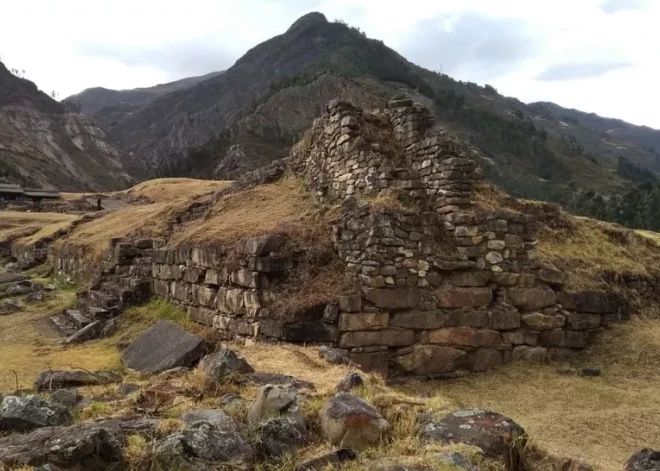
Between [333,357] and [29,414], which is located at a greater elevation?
[29,414]

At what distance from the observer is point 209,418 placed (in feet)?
14.0

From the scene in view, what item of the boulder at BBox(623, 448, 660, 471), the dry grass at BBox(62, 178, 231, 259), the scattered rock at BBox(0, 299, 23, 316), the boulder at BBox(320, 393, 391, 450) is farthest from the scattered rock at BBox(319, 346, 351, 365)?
the scattered rock at BBox(0, 299, 23, 316)

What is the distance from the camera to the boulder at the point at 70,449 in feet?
11.9

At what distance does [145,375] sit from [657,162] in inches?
6795

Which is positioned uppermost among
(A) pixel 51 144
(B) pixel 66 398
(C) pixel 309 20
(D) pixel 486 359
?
(C) pixel 309 20

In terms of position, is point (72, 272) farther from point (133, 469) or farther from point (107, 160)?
point (107, 160)

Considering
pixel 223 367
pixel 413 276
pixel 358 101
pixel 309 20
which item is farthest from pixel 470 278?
pixel 309 20

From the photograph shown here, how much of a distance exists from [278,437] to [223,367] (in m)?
1.75

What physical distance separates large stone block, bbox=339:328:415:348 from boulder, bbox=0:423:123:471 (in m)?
5.35

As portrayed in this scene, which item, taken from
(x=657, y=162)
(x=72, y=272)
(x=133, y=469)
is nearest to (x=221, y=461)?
(x=133, y=469)

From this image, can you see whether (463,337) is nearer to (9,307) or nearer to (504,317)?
(504,317)

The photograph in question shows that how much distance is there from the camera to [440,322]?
9602mm

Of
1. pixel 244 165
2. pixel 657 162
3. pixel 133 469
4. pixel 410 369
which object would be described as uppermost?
pixel 657 162

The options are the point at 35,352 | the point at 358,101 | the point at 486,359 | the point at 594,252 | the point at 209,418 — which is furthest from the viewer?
the point at 358,101
